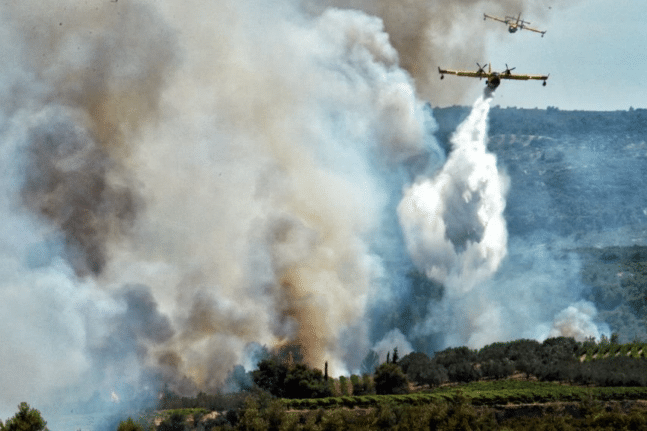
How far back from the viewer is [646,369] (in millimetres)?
117938

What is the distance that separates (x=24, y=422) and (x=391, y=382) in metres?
37.8

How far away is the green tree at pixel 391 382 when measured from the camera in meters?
117

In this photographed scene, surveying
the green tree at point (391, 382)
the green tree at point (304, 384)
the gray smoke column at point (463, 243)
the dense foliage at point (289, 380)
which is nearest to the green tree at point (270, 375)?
the dense foliage at point (289, 380)

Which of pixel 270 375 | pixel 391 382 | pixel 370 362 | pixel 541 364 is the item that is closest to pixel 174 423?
pixel 270 375

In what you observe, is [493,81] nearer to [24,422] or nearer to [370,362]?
[370,362]

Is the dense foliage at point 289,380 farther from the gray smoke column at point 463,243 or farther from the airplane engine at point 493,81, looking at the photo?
the gray smoke column at point 463,243

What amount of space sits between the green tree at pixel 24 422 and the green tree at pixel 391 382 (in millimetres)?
34859

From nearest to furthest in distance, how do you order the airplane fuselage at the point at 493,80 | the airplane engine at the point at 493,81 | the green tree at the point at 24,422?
1. the green tree at the point at 24,422
2. the airplane fuselage at the point at 493,80
3. the airplane engine at the point at 493,81

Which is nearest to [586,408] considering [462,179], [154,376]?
[154,376]

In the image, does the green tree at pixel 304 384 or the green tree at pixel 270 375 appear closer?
the green tree at pixel 304 384

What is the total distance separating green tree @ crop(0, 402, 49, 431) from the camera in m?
90.0

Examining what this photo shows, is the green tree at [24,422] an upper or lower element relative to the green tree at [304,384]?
lower

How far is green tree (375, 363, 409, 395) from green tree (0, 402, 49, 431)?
114 feet

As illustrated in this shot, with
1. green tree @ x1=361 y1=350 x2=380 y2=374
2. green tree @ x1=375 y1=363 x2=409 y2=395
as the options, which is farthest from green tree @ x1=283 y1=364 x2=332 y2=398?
green tree @ x1=361 y1=350 x2=380 y2=374
